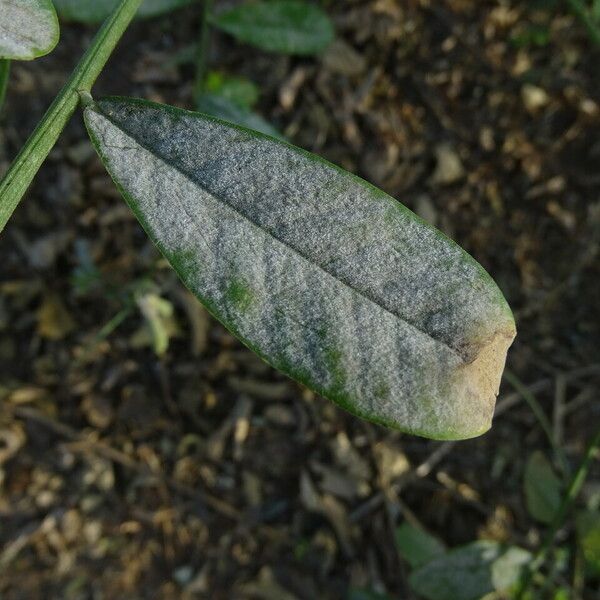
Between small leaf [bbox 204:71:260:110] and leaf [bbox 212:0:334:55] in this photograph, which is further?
small leaf [bbox 204:71:260:110]

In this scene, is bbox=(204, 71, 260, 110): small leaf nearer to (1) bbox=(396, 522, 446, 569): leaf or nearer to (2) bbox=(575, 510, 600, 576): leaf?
(1) bbox=(396, 522, 446, 569): leaf

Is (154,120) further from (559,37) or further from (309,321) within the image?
(559,37)

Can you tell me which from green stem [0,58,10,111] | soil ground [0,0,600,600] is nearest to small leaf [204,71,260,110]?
soil ground [0,0,600,600]

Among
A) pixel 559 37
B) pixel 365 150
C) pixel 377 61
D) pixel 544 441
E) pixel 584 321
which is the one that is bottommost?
pixel 544 441

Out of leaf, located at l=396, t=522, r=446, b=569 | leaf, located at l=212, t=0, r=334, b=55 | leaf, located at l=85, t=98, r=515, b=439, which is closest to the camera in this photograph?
leaf, located at l=85, t=98, r=515, b=439

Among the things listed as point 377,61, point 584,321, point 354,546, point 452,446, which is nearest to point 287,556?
point 354,546

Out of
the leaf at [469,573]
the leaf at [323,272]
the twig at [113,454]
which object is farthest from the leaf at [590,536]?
the leaf at [323,272]

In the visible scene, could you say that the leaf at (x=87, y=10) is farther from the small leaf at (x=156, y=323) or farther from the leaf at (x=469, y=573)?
Result: the leaf at (x=469, y=573)
